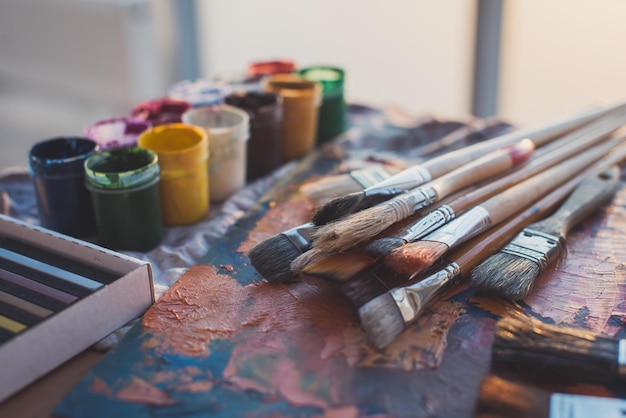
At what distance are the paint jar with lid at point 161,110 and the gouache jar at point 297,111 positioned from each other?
10.2 inches

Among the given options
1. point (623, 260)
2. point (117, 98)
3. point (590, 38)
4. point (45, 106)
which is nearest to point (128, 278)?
point (623, 260)

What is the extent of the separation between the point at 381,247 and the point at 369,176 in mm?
402

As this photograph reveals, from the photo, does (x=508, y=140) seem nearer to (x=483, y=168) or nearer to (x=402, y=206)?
(x=483, y=168)

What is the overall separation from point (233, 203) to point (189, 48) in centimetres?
238

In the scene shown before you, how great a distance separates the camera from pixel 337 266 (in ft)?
3.52

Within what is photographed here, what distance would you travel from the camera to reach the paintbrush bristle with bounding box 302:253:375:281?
1065 mm

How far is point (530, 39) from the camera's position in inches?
117

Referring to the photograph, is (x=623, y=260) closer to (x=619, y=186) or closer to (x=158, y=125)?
(x=619, y=186)

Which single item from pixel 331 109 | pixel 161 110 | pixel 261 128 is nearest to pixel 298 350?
pixel 261 128

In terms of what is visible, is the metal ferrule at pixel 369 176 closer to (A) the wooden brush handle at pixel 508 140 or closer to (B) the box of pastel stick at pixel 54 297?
(A) the wooden brush handle at pixel 508 140

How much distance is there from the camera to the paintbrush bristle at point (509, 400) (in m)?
0.89

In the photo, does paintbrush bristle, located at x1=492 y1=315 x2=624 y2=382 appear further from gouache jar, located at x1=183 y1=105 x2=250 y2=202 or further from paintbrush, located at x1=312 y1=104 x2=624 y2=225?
gouache jar, located at x1=183 y1=105 x2=250 y2=202

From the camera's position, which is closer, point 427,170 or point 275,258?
point 275,258

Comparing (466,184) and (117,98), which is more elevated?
(466,184)
